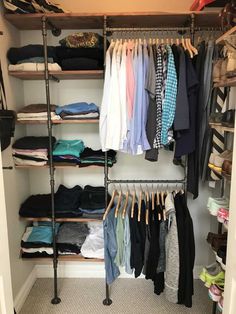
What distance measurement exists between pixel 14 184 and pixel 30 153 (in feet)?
0.90

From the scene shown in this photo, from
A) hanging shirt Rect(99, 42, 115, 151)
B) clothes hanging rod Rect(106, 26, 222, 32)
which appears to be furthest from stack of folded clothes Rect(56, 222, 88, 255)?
clothes hanging rod Rect(106, 26, 222, 32)

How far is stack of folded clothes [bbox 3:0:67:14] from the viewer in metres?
1.95

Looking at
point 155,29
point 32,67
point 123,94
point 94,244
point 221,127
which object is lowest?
point 94,244

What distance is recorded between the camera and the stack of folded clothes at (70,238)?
2.31 meters

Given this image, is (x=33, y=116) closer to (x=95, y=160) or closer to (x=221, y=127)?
(x=95, y=160)

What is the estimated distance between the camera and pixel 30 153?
2.20 metres

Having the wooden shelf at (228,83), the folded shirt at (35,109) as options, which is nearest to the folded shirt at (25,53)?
the folded shirt at (35,109)

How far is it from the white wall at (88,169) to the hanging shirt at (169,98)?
65cm

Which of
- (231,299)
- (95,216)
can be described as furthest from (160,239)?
(231,299)

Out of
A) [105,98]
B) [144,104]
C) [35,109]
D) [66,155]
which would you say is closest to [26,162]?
[66,155]

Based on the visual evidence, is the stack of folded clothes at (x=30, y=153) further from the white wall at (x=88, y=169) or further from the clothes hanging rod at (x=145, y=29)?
the clothes hanging rod at (x=145, y=29)

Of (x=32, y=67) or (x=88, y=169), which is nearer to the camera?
(x=32, y=67)

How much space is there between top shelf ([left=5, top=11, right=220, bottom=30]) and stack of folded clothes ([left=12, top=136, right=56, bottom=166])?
0.93 metres

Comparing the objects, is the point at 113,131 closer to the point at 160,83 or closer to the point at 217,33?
the point at 160,83
